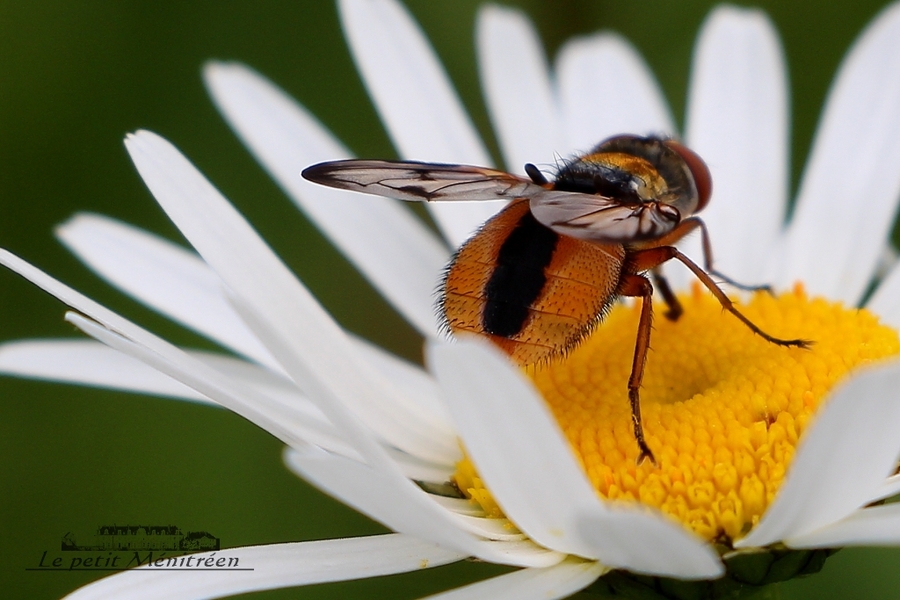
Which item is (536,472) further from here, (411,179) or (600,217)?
(411,179)

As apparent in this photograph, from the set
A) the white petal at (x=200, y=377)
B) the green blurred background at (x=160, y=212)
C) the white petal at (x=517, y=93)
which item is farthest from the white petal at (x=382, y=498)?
the white petal at (x=517, y=93)

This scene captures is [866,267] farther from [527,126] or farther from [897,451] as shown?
[897,451]

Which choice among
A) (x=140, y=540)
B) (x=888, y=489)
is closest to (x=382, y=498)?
(x=888, y=489)

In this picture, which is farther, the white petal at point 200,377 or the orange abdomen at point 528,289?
the orange abdomen at point 528,289

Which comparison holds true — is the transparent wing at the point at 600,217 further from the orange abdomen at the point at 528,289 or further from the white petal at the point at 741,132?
the white petal at the point at 741,132

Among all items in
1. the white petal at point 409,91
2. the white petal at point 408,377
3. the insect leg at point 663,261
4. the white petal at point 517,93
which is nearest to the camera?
the insect leg at point 663,261

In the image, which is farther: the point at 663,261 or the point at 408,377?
the point at 408,377

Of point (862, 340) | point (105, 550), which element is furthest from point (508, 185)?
point (105, 550)

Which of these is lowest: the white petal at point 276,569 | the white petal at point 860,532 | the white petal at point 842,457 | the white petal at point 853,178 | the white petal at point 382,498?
the white petal at point 860,532
